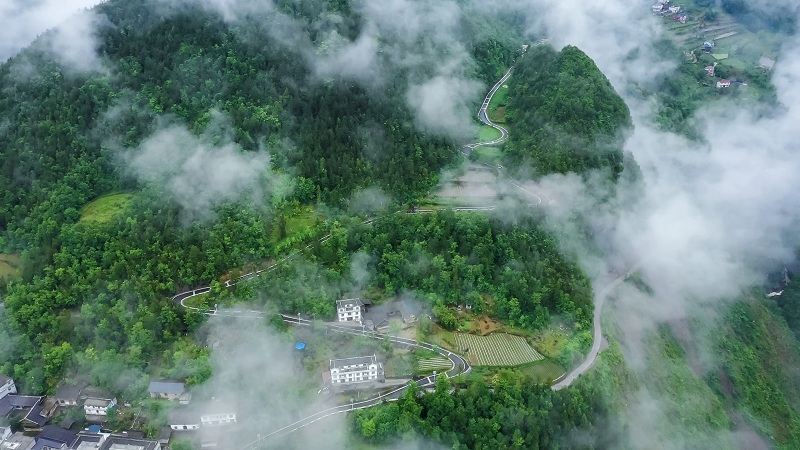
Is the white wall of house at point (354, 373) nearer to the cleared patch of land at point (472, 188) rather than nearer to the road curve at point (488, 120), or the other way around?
the cleared patch of land at point (472, 188)

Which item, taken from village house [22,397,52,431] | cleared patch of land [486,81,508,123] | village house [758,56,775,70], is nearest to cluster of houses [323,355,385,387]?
village house [22,397,52,431]

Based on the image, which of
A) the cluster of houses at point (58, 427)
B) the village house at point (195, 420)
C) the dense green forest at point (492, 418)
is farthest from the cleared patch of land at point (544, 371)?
the cluster of houses at point (58, 427)

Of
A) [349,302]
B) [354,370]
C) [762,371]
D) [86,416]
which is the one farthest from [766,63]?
[86,416]

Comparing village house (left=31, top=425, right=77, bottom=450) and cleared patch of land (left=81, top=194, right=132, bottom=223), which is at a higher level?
cleared patch of land (left=81, top=194, right=132, bottom=223)

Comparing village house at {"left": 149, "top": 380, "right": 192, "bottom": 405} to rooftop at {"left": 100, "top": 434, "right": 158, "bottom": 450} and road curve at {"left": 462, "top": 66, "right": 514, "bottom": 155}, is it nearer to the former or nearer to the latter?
rooftop at {"left": 100, "top": 434, "right": 158, "bottom": 450}

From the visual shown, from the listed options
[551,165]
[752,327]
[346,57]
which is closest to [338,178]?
[346,57]

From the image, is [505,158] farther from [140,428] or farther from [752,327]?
[140,428]
